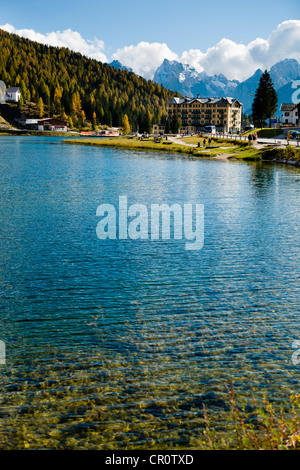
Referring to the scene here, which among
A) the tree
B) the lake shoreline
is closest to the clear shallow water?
the lake shoreline

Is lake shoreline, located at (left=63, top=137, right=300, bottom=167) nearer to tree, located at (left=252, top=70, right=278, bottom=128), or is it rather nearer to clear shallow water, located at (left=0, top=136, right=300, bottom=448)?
tree, located at (left=252, top=70, right=278, bottom=128)

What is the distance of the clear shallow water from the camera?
12.0 m

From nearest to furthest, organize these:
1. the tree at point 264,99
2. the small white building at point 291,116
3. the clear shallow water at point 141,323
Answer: the clear shallow water at point 141,323
the tree at point 264,99
the small white building at point 291,116

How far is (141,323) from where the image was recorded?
1745 cm

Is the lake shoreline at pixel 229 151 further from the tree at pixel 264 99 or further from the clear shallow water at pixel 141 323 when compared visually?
the clear shallow water at pixel 141 323

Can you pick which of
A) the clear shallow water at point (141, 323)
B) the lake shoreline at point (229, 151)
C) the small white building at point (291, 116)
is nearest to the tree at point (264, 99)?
the lake shoreline at point (229, 151)

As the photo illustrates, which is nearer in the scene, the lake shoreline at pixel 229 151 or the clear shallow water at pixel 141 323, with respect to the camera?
the clear shallow water at pixel 141 323

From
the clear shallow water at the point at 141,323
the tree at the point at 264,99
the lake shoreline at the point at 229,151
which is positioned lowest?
the clear shallow water at the point at 141,323

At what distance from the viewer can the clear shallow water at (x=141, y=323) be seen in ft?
39.3

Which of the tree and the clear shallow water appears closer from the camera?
the clear shallow water

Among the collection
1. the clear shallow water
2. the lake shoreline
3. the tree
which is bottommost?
the clear shallow water

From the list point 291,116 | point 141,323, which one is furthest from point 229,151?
point 141,323

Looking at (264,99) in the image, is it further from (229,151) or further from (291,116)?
(291,116)
